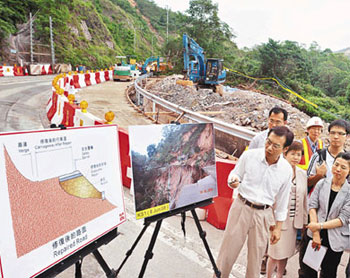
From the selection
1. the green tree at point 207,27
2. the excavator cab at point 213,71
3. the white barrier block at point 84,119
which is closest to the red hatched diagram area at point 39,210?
the white barrier block at point 84,119

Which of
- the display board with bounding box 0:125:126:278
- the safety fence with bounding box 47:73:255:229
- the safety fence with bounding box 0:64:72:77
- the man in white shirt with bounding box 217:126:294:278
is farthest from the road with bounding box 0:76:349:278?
the safety fence with bounding box 0:64:72:77

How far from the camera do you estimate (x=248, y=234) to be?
266 centimetres

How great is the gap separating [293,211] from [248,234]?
628 millimetres

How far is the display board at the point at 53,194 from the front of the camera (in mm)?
1598

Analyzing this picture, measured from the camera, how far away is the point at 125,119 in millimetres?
10523

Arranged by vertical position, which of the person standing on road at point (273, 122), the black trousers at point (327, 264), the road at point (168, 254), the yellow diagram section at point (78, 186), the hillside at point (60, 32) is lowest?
the road at point (168, 254)

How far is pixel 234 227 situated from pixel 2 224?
2.05 m

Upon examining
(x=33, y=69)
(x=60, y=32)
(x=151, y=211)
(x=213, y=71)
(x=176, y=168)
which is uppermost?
(x=60, y=32)

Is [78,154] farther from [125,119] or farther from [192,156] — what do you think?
[125,119]

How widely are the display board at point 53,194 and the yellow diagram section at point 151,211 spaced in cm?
25

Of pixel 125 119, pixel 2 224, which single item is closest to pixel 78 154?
pixel 2 224

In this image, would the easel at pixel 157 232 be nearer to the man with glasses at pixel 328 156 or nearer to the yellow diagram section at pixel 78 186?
the yellow diagram section at pixel 78 186

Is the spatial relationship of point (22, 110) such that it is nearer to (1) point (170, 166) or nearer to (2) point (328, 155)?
(1) point (170, 166)

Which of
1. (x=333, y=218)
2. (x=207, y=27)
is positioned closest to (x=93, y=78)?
(x=333, y=218)
